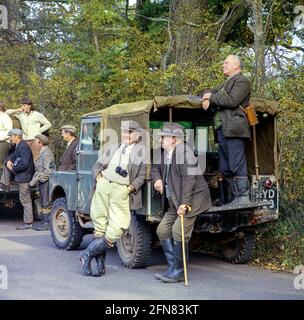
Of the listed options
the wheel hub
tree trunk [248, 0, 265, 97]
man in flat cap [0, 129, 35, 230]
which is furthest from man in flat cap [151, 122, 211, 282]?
man in flat cap [0, 129, 35, 230]

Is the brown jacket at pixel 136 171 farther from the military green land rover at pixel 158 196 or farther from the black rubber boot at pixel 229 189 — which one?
the black rubber boot at pixel 229 189

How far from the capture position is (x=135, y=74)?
15.2 m

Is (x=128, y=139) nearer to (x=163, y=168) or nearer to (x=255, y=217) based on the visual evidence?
(x=163, y=168)

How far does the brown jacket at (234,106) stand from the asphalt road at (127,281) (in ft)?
6.41

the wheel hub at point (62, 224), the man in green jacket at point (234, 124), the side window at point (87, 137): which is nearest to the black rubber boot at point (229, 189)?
the man in green jacket at point (234, 124)

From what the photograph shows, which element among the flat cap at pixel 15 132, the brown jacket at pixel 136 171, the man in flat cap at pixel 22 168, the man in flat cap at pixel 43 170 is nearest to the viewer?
the brown jacket at pixel 136 171

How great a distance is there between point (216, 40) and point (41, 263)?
7685mm

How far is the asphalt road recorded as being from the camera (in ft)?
25.6

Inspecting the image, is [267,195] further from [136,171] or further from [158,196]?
[136,171]

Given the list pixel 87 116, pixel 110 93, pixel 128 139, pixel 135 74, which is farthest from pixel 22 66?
pixel 128 139

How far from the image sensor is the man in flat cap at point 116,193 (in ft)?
28.6

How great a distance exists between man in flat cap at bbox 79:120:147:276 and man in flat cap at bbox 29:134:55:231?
478 cm

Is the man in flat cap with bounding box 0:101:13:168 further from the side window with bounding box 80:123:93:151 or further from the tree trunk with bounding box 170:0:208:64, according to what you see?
the side window with bounding box 80:123:93:151
